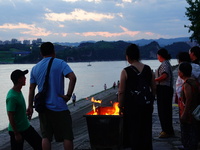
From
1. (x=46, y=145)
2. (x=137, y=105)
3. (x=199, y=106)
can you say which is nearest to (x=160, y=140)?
(x=199, y=106)

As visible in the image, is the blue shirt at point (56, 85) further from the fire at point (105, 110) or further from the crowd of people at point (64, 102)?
the fire at point (105, 110)

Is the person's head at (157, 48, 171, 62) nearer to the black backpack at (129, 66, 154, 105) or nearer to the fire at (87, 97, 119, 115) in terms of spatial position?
the fire at (87, 97, 119, 115)

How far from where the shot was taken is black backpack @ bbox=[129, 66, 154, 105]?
5.07 metres

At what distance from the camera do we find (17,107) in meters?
5.34

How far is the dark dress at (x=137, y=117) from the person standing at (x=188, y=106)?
0.88 m

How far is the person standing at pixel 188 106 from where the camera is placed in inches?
227

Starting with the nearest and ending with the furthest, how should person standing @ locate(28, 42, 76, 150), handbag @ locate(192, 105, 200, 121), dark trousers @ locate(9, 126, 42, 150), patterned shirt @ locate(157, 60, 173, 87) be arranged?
person standing @ locate(28, 42, 76, 150)
dark trousers @ locate(9, 126, 42, 150)
handbag @ locate(192, 105, 200, 121)
patterned shirt @ locate(157, 60, 173, 87)

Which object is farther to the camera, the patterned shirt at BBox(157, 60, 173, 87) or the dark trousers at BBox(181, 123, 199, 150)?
the patterned shirt at BBox(157, 60, 173, 87)

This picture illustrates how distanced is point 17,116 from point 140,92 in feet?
6.49

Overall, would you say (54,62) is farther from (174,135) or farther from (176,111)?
(176,111)

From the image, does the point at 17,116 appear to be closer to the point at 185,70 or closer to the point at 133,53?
the point at 133,53

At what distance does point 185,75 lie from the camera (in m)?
5.93

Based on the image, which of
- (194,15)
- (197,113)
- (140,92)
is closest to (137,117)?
(140,92)

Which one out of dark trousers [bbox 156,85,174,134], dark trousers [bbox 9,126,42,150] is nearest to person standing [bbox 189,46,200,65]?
dark trousers [bbox 156,85,174,134]
